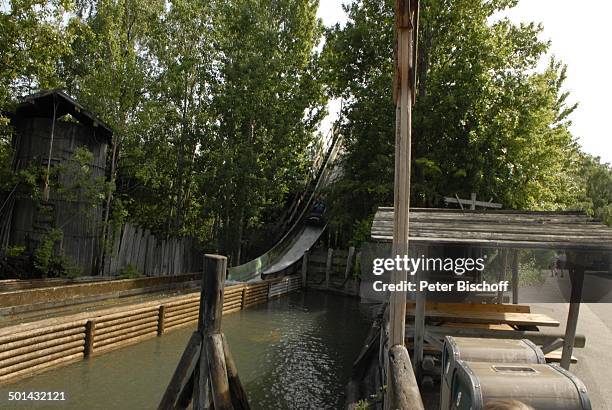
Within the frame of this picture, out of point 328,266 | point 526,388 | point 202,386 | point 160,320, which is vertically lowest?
point 160,320

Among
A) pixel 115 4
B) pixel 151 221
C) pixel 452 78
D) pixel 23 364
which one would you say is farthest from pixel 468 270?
pixel 115 4

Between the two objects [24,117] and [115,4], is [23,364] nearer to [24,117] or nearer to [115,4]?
[24,117]

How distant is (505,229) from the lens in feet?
25.2

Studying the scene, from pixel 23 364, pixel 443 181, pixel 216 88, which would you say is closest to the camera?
pixel 23 364

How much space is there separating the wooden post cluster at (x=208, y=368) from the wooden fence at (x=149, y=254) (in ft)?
41.2

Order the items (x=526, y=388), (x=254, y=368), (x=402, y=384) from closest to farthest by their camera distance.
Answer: (x=526, y=388) < (x=402, y=384) < (x=254, y=368)

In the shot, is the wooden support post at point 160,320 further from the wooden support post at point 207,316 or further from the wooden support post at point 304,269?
the wooden support post at point 304,269

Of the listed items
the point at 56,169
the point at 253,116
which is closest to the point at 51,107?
the point at 56,169

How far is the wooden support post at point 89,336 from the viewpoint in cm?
965

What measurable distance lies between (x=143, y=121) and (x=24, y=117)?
4218mm

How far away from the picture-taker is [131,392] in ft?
27.1

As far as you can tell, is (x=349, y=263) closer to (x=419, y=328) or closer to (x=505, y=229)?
(x=419, y=328)

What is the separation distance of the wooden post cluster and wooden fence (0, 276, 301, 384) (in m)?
3.38

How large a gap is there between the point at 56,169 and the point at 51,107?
7.49 feet
